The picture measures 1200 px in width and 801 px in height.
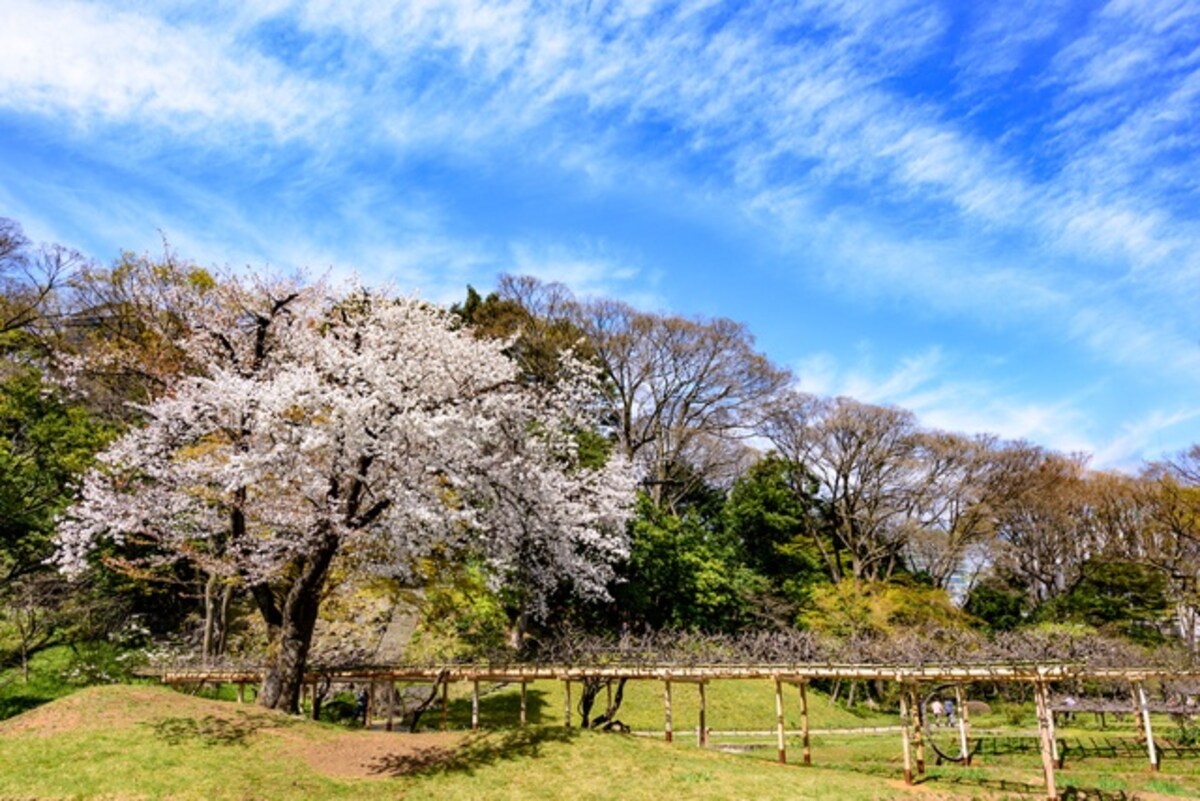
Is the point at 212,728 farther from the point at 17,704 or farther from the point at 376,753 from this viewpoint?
the point at 17,704

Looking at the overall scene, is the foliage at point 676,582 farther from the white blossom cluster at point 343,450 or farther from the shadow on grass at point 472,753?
the shadow on grass at point 472,753

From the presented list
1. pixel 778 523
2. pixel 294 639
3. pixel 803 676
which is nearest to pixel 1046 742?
pixel 803 676

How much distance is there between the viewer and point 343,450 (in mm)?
17359

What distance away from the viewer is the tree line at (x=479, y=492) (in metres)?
18.0

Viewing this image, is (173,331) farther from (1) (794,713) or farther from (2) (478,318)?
(1) (794,713)

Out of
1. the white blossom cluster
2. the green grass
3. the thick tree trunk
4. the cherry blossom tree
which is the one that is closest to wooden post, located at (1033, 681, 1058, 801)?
the green grass

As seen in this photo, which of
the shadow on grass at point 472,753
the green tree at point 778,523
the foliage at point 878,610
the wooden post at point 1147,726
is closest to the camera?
the shadow on grass at point 472,753

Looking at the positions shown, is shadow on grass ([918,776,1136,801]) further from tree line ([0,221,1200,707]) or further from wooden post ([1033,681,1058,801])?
tree line ([0,221,1200,707])

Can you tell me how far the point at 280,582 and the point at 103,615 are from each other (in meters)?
14.0

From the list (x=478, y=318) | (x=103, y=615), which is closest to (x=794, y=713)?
(x=478, y=318)

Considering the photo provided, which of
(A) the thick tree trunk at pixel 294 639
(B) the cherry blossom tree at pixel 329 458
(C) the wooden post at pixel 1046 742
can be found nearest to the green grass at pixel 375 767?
(C) the wooden post at pixel 1046 742

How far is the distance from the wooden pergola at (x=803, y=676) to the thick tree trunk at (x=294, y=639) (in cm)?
363

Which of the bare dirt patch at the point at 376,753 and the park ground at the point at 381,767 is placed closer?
the park ground at the point at 381,767

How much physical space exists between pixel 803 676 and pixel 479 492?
940 centimetres
